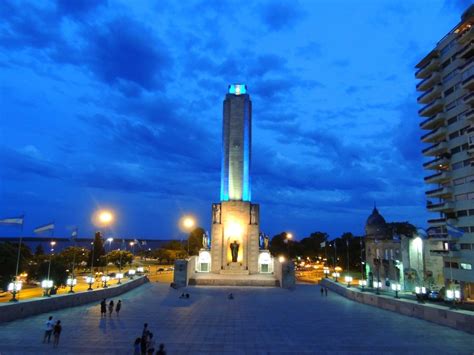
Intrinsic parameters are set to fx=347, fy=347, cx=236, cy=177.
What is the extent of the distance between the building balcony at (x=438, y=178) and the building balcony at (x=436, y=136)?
5029 mm

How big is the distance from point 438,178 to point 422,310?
2659 cm

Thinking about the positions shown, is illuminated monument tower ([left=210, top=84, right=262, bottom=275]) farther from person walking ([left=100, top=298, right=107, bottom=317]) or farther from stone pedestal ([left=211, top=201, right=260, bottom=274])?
person walking ([left=100, top=298, right=107, bottom=317])

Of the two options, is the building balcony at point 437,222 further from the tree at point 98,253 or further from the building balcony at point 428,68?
the tree at point 98,253

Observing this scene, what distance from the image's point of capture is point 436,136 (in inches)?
1804

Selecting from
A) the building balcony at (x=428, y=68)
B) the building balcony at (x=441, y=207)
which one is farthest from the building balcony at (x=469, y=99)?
the building balcony at (x=441, y=207)

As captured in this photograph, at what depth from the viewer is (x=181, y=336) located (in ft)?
57.8

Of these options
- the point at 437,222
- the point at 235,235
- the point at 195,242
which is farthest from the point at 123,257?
the point at 437,222

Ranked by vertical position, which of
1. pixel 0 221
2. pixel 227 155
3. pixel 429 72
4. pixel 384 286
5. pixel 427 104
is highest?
pixel 429 72

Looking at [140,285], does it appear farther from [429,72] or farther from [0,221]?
[429,72]

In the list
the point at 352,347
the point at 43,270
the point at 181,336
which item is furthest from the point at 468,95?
the point at 43,270

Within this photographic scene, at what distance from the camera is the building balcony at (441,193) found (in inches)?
1704

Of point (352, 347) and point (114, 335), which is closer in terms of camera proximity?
point (352, 347)

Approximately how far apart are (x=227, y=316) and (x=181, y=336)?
6.84 m

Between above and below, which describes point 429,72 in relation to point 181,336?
above
